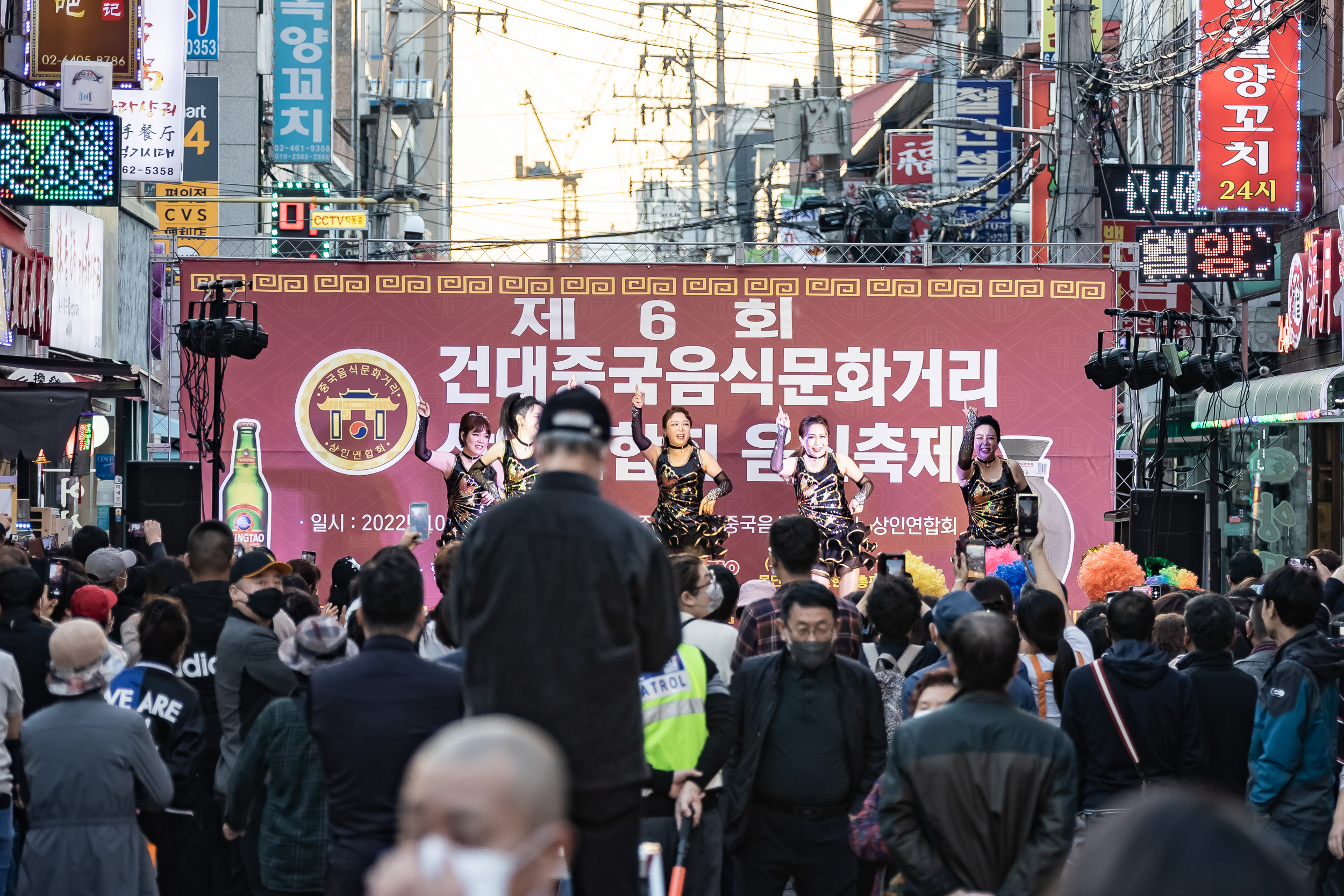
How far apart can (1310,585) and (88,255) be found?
1407 cm

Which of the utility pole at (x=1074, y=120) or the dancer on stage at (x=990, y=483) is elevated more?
the utility pole at (x=1074, y=120)

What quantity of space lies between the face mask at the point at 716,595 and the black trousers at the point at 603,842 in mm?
2142

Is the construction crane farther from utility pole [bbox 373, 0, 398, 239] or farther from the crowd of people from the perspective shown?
the crowd of people

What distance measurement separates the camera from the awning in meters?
16.1

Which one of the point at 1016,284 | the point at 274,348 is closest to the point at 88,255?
the point at 274,348

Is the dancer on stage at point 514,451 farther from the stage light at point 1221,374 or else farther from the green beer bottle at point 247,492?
the stage light at point 1221,374

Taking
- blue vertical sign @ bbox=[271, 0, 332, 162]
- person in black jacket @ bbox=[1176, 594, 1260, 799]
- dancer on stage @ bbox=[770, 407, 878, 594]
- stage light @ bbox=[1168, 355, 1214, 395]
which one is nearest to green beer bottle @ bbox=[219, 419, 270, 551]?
dancer on stage @ bbox=[770, 407, 878, 594]

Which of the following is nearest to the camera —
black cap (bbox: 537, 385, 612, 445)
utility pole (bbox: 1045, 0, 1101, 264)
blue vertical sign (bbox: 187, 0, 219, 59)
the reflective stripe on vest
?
black cap (bbox: 537, 385, 612, 445)

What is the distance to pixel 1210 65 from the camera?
50.2 feet

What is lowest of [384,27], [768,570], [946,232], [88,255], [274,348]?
[768,570]

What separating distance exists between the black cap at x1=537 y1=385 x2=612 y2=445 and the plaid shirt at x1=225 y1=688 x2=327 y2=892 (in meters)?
1.35

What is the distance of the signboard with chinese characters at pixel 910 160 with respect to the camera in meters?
27.6

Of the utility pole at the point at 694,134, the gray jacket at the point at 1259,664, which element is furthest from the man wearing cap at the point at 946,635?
the utility pole at the point at 694,134

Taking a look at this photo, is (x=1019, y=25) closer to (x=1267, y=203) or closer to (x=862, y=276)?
(x=1267, y=203)
